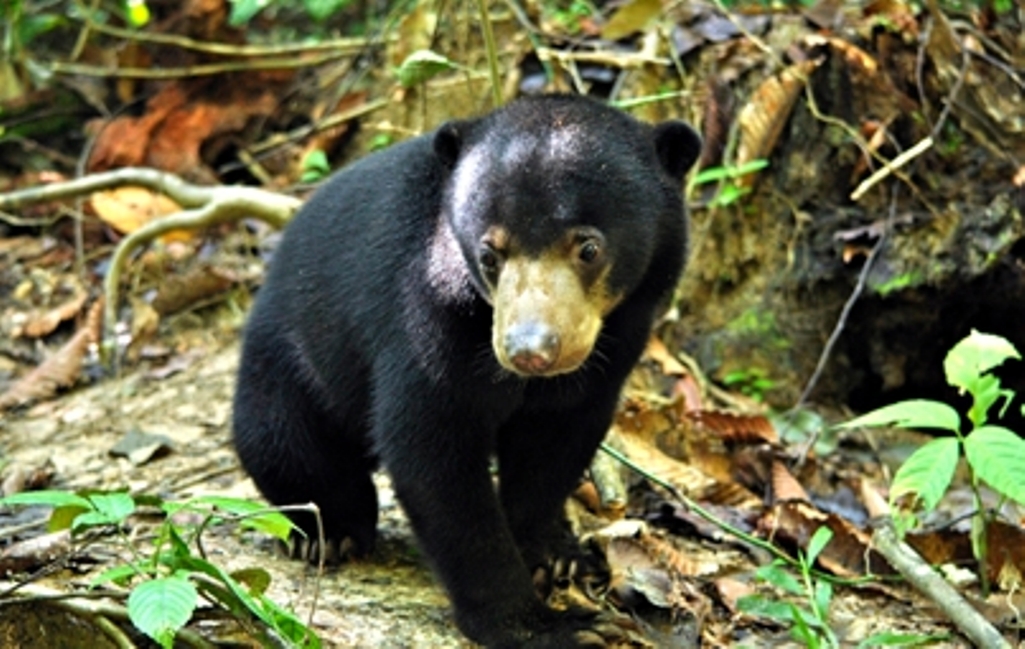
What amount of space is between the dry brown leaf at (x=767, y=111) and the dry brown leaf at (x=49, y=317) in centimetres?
343

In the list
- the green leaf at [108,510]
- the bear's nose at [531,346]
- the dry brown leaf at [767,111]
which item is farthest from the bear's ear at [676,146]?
the dry brown leaf at [767,111]

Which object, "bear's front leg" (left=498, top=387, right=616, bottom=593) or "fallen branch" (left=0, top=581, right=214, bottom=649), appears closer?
"fallen branch" (left=0, top=581, right=214, bottom=649)

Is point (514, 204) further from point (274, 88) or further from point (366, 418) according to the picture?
point (274, 88)

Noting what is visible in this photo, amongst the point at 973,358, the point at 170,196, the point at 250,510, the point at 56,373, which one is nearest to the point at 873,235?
the point at 973,358

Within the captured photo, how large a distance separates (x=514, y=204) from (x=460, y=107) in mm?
3674

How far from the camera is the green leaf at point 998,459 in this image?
3.81 metres

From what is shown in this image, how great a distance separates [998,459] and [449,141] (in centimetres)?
178

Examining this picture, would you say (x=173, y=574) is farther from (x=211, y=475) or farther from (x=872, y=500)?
(x=872, y=500)

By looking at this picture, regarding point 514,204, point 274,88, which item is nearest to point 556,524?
point 514,204

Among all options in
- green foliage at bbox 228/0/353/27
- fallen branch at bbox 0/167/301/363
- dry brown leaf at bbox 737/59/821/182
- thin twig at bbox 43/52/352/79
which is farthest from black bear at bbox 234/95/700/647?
thin twig at bbox 43/52/352/79

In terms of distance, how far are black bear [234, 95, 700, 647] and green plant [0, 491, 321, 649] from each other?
778mm

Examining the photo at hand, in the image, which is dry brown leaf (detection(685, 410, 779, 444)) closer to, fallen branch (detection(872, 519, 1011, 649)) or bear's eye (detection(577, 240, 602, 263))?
fallen branch (detection(872, 519, 1011, 649))

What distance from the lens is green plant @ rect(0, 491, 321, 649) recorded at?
9.79ft

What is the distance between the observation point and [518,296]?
3.80 meters
